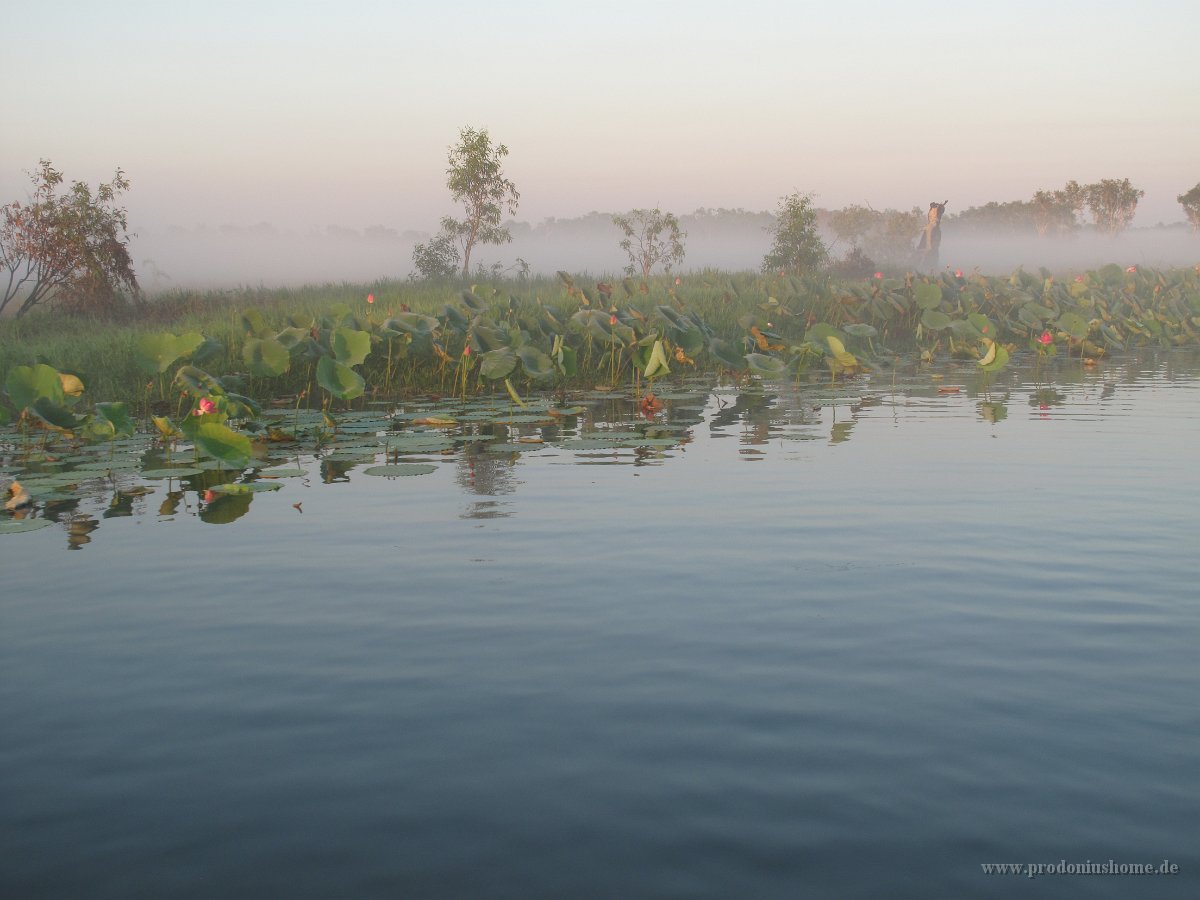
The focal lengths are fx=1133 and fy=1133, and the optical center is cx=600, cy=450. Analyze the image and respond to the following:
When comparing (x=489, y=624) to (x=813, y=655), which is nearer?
(x=813, y=655)

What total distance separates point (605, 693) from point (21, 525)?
424cm

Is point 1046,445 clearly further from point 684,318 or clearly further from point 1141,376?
point 1141,376

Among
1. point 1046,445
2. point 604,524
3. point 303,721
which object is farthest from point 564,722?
point 1046,445

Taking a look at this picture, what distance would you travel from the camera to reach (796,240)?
35.4 m

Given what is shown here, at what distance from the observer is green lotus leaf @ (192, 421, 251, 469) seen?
24.6ft

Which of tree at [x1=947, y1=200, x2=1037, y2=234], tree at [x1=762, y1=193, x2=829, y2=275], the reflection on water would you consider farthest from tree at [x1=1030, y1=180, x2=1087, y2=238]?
the reflection on water

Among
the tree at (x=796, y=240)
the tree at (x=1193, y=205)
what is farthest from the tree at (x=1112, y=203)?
the tree at (x=796, y=240)

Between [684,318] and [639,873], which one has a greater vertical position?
[684,318]

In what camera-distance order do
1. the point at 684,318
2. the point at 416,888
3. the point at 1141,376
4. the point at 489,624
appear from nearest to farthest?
1. the point at 416,888
2. the point at 489,624
3. the point at 684,318
4. the point at 1141,376

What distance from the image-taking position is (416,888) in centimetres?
268

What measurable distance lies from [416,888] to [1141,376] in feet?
54.6

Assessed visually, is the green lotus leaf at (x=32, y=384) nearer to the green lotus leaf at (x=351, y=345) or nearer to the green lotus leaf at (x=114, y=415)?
the green lotus leaf at (x=114, y=415)

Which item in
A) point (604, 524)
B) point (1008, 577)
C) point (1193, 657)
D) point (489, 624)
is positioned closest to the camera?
point (1193, 657)

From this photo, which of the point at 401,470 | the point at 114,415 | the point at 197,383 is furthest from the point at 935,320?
the point at 114,415
